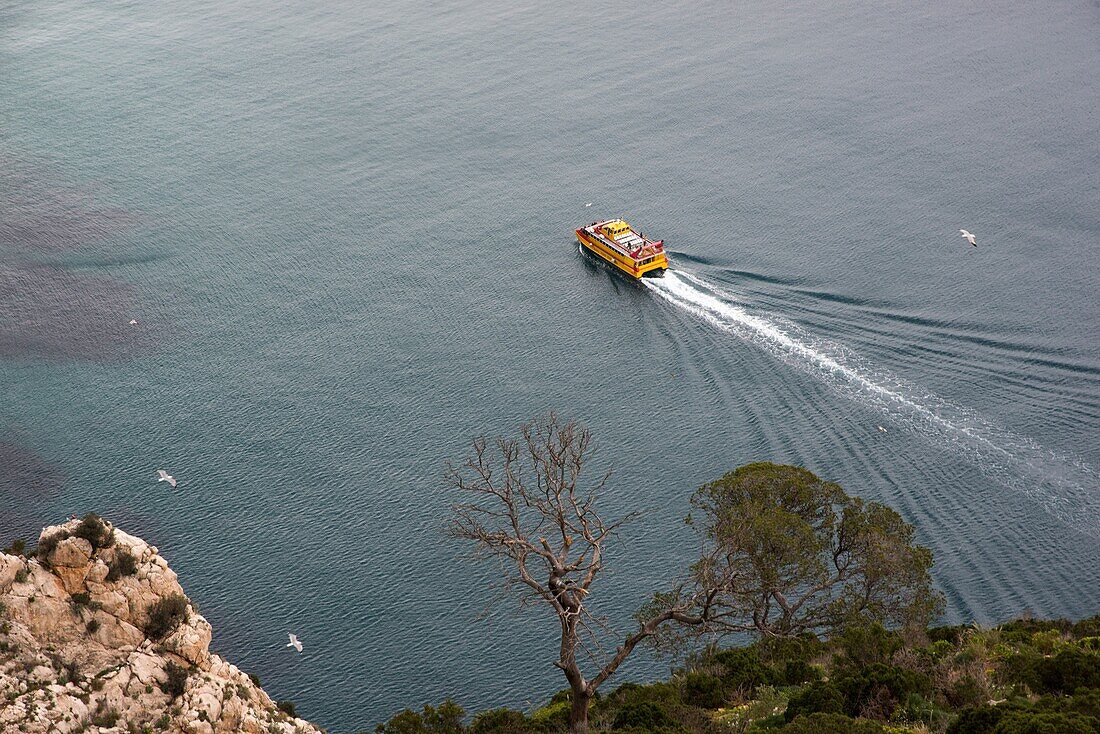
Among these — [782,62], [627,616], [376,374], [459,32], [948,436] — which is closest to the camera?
[627,616]

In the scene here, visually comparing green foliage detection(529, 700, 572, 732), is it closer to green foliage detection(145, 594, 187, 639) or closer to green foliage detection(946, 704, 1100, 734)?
green foliage detection(145, 594, 187, 639)

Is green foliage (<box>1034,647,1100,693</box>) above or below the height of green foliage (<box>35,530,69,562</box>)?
below

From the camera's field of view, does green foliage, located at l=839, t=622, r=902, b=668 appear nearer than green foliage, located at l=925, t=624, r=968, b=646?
Yes

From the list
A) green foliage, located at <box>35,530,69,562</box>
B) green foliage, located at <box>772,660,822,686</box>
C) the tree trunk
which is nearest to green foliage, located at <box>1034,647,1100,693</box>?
Result: green foliage, located at <box>772,660,822,686</box>

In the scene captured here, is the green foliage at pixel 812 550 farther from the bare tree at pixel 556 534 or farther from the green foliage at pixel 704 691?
the bare tree at pixel 556 534

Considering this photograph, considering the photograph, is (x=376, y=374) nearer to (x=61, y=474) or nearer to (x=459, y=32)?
(x=61, y=474)

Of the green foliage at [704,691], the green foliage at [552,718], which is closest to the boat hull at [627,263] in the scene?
the green foliage at [552,718]

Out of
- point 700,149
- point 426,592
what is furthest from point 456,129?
point 426,592

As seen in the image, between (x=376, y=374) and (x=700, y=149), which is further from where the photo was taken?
(x=700, y=149)
